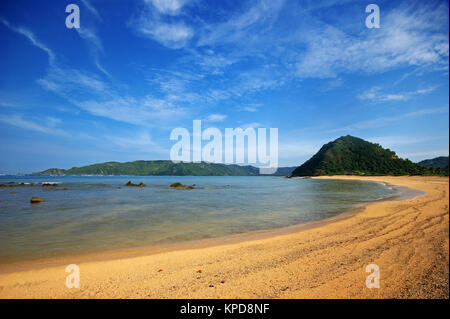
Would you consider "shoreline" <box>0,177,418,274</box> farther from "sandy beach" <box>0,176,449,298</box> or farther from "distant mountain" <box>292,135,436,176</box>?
"distant mountain" <box>292,135,436,176</box>

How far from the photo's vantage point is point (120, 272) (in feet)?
16.3

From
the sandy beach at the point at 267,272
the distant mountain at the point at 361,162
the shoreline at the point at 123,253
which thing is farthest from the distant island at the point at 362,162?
the shoreline at the point at 123,253

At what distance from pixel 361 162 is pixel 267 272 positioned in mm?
141318

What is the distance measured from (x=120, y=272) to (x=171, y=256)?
151cm

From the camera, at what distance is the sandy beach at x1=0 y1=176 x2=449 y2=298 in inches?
152

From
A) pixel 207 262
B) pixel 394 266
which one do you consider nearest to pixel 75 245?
pixel 207 262

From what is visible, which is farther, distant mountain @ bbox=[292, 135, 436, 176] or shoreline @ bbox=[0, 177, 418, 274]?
distant mountain @ bbox=[292, 135, 436, 176]

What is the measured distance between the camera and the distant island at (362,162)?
339 ft

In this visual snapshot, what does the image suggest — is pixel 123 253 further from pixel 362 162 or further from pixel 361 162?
pixel 361 162

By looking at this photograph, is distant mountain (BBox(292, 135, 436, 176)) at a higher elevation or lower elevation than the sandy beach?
higher

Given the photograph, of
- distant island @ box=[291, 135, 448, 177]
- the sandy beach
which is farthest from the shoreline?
distant island @ box=[291, 135, 448, 177]

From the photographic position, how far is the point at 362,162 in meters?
119

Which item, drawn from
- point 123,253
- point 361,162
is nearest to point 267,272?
point 123,253

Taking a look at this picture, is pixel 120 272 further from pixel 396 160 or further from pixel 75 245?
pixel 396 160
